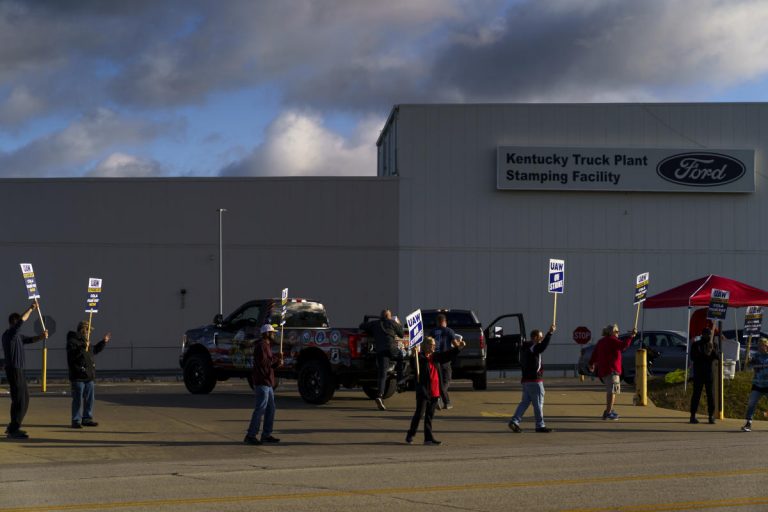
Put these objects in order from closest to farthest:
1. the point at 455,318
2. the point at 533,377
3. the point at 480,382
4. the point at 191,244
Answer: the point at 533,377 → the point at 480,382 → the point at 455,318 → the point at 191,244

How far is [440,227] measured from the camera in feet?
142

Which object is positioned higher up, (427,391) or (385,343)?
(385,343)

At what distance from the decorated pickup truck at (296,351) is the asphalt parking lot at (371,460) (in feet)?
2.00

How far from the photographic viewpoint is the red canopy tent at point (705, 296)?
26953 millimetres

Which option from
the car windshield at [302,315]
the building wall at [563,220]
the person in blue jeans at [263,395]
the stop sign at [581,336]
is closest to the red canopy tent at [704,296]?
the car windshield at [302,315]

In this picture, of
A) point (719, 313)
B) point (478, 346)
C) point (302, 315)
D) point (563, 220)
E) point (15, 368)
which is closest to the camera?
point (15, 368)

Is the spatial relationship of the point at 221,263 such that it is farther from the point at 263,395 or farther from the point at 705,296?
the point at 263,395

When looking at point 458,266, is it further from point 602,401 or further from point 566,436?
point 566,436

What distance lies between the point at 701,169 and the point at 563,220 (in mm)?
5938

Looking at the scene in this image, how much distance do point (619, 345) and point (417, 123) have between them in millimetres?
23968

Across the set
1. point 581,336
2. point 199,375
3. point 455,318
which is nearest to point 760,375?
point 455,318

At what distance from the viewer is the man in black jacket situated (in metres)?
18.3

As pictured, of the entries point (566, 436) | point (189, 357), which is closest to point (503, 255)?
point (189, 357)

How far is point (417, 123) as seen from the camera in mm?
43562
